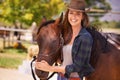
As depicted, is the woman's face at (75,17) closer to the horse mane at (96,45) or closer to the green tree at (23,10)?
the horse mane at (96,45)

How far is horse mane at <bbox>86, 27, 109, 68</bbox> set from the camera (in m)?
2.25

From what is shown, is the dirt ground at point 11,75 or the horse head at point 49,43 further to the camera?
the dirt ground at point 11,75

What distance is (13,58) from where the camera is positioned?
839cm

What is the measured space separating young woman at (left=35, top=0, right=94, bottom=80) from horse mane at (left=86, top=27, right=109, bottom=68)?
115mm

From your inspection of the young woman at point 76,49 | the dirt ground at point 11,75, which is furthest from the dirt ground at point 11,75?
the young woman at point 76,49

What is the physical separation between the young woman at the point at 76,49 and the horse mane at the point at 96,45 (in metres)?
0.11

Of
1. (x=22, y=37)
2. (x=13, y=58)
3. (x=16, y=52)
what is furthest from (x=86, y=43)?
(x=22, y=37)

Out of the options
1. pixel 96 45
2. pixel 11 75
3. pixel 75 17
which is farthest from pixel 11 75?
pixel 75 17

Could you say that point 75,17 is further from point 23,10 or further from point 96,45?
point 23,10

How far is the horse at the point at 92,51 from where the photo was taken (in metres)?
2.18

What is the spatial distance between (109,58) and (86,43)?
362mm

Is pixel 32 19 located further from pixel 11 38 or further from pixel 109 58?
pixel 109 58

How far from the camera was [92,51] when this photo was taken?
7.33 ft

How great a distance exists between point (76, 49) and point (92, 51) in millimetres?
222
